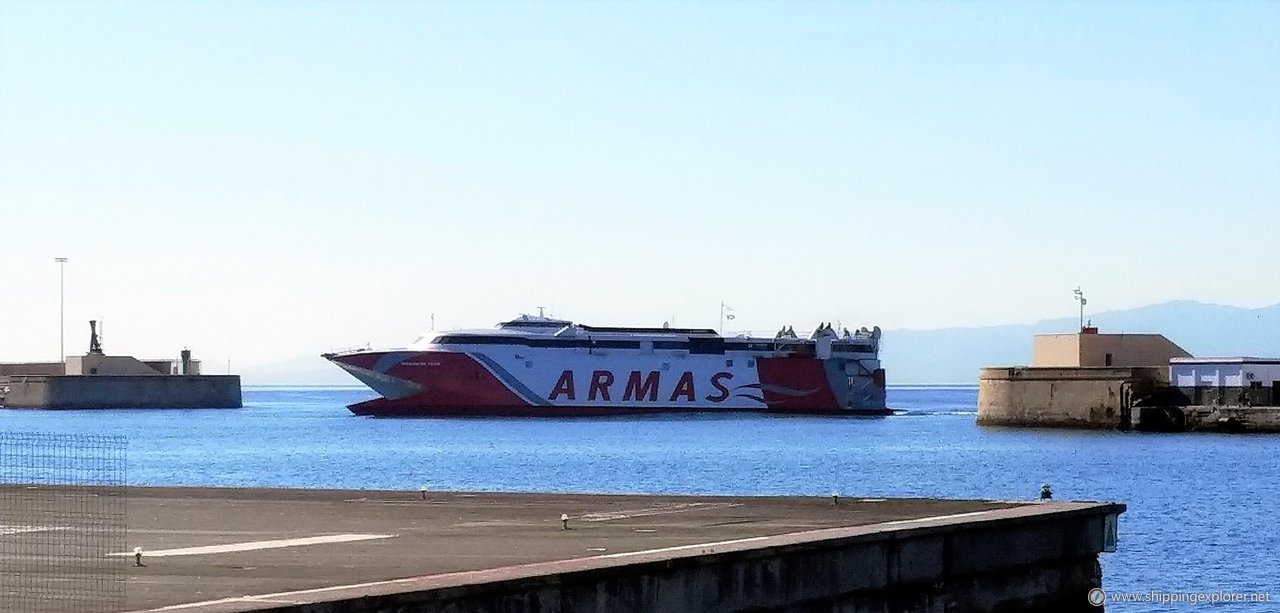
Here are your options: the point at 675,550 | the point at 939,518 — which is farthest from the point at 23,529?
the point at 939,518

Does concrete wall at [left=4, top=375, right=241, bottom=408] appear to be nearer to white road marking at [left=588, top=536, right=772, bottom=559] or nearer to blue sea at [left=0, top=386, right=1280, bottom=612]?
blue sea at [left=0, top=386, right=1280, bottom=612]

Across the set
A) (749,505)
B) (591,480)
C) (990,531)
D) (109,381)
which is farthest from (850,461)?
(109,381)

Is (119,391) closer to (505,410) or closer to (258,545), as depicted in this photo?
(505,410)

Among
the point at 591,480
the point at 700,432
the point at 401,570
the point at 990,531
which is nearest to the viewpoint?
the point at 401,570

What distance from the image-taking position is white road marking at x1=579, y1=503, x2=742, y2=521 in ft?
70.7

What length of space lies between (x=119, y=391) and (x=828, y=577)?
14659 cm

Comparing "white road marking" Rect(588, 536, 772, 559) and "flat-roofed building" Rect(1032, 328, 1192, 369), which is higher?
"flat-roofed building" Rect(1032, 328, 1192, 369)

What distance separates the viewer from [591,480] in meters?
56.0

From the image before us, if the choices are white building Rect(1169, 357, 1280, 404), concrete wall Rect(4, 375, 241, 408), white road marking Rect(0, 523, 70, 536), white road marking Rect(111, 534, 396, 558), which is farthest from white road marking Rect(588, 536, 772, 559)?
concrete wall Rect(4, 375, 241, 408)

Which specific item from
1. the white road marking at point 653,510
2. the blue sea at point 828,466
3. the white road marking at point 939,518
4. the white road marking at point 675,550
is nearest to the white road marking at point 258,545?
the white road marking at point 653,510

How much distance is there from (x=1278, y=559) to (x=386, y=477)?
3147 cm

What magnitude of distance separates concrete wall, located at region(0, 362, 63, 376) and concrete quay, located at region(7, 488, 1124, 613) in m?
156

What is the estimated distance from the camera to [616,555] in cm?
1611

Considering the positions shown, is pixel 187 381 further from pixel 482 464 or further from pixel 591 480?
pixel 591 480
